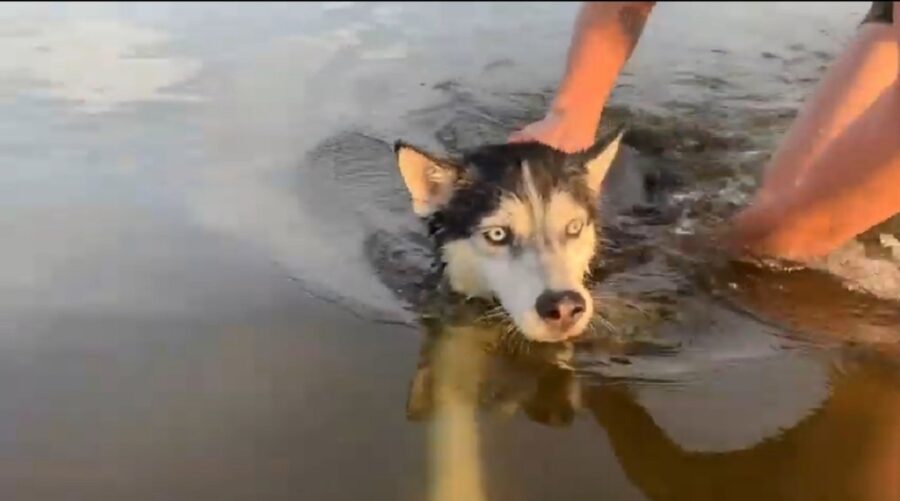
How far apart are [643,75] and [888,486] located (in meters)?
3.89

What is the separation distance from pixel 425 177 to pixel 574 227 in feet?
1.70

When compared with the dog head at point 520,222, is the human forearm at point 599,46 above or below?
above

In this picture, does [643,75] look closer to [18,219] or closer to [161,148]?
[161,148]

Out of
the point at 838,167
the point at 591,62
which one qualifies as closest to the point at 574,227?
the point at 591,62

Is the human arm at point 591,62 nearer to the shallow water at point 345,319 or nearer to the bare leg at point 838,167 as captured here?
the shallow water at point 345,319

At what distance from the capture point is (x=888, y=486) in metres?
2.64

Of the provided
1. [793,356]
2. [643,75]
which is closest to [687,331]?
[793,356]

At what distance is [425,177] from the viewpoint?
361 cm

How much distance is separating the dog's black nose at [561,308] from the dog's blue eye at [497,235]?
0.33 metres

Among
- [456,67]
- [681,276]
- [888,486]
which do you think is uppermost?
[888,486]

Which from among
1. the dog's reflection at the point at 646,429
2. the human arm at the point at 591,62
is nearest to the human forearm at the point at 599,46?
the human arm at the point at 591,62

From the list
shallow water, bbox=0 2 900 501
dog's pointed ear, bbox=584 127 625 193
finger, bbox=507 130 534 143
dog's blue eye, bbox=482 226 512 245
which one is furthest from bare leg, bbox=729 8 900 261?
dog's blue eye, bbox=482 226 512 245

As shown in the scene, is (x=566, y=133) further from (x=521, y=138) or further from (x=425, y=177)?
(x=425, y=177)

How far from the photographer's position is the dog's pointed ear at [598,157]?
3.61 m
